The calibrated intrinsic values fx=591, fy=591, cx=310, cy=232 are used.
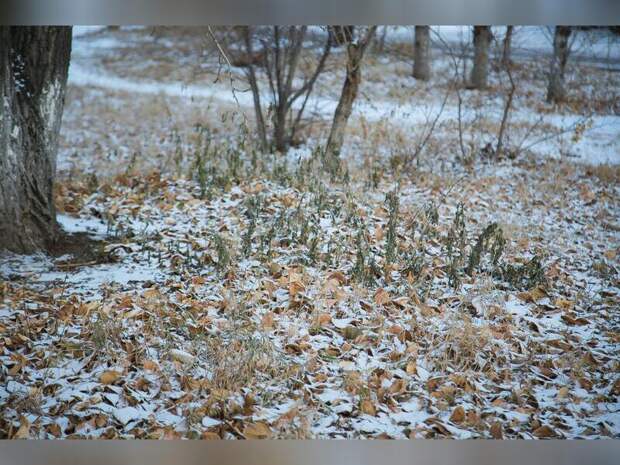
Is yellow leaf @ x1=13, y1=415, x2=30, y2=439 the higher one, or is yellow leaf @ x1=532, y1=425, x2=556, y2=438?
yellow leaf @ x1=532, y1=425, x2=556, y2=438

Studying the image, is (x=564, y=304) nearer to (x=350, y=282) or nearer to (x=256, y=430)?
(x=350, y=282)

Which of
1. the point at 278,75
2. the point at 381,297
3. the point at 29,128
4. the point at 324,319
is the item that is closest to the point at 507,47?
the point at 278,75

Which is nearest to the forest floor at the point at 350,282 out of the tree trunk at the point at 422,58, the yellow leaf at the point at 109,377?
the yellow leaf at the point at 109,377

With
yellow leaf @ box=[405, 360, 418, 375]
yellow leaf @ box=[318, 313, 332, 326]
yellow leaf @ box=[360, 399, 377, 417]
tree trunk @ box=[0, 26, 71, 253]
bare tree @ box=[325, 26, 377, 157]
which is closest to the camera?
yellow leaf @ box=[360, 399, 377, 417]

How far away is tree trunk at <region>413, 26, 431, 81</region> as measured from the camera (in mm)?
3844

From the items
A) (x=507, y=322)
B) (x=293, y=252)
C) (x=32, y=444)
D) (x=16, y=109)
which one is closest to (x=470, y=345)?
(x=507, y=322)

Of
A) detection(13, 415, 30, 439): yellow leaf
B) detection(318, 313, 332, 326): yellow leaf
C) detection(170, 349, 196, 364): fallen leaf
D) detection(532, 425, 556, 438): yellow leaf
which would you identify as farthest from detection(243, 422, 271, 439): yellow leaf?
detection(532, 425, 556, 438): yellow leaf

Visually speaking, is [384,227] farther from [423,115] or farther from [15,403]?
[15,403]

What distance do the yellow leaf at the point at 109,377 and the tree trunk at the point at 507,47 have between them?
9.24 feet

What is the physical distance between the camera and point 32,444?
2.86 meters

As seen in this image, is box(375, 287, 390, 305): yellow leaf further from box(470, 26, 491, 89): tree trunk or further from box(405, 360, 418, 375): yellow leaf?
box(470, 26, 491, 89): tree trunk

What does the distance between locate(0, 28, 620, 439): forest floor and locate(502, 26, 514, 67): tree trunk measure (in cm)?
9

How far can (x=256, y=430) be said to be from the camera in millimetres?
2826

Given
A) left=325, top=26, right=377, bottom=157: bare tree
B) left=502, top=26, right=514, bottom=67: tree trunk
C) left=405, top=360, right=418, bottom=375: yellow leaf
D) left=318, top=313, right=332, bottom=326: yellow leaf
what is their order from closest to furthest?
1. left=405, top=360, right=418, bottom=375: yellow leaf
2. left=318, top=313, right=332, bottom=326: yellow leaf
3. left=502, top=26, right=514, bottom=67: tree trunk
4. left=325, top=26, right=377, bottom=157: bare tree
